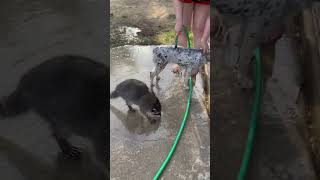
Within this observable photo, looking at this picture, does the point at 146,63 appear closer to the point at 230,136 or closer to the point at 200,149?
the point at 200,149

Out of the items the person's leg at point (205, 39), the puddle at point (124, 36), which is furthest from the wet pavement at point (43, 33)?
the puddle at point (124, 36)

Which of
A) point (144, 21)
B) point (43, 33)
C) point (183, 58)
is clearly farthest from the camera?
point (144, 21)

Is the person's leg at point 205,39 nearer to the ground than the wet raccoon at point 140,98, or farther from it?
farther from it

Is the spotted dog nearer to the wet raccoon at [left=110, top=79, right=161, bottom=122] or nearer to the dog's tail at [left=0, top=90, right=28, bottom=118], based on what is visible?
the wet raccoon at [left=110, top=79, right=161, bottom=122]

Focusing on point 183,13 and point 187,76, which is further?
point 187,76

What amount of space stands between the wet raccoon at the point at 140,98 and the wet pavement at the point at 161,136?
0.07 m

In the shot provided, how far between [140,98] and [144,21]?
60.0 inches

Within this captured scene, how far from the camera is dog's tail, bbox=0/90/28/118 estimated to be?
0.63 m

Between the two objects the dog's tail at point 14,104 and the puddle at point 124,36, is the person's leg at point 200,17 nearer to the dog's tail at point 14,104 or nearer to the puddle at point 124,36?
the puddle at point 124,36

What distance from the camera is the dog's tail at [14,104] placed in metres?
0.63

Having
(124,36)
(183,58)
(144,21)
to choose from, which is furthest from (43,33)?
(144,21)

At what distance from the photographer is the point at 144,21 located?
3529 mm

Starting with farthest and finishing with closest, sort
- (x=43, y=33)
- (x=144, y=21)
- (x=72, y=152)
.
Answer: (x=144, y=21)
(x=72, y=152)
(x=43, y=33)

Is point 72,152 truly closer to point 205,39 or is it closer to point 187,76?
point 205,39
